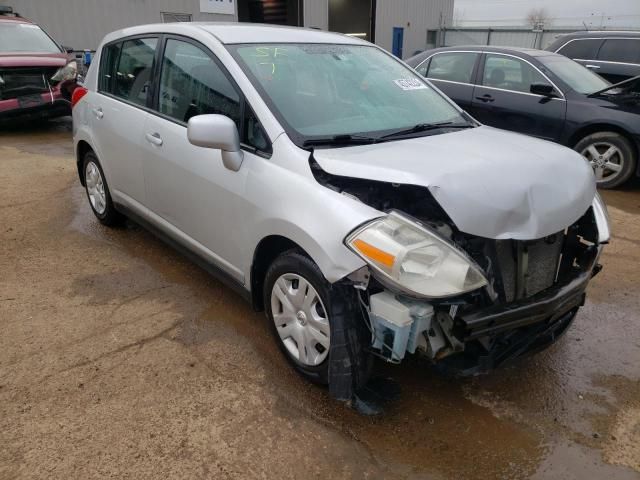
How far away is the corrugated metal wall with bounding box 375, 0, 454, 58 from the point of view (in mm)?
21219

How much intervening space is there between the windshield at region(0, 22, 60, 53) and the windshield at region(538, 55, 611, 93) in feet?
27.2

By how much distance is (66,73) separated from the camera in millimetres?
8797

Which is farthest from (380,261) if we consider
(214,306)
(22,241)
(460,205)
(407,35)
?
(407,35)

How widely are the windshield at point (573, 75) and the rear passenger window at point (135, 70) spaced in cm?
497

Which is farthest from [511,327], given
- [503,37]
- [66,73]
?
[503,37]

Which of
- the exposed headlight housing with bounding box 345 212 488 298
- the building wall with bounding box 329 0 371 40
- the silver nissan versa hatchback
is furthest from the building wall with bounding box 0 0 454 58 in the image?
the exposed headlight housing with bounding box 345 212 488 298

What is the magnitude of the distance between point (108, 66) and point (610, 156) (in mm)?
5519

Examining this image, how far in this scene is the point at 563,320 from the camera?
2654 mm

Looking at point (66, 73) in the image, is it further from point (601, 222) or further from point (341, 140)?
point (601, 222)

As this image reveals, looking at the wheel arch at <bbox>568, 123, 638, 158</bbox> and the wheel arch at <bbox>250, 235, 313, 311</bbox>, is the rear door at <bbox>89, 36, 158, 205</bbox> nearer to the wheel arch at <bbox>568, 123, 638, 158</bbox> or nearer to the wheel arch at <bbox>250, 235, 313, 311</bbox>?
the wheel arch at <bbox>250, 235, 313, 311</bbox>

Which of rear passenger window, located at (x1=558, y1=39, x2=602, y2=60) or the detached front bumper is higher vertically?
rear passenger window, located at (x1=558, y1=39, x2=602, y2=60)

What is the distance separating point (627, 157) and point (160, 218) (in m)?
5.30

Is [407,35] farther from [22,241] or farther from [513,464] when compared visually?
[513,464]

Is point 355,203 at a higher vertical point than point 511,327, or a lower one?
higher
